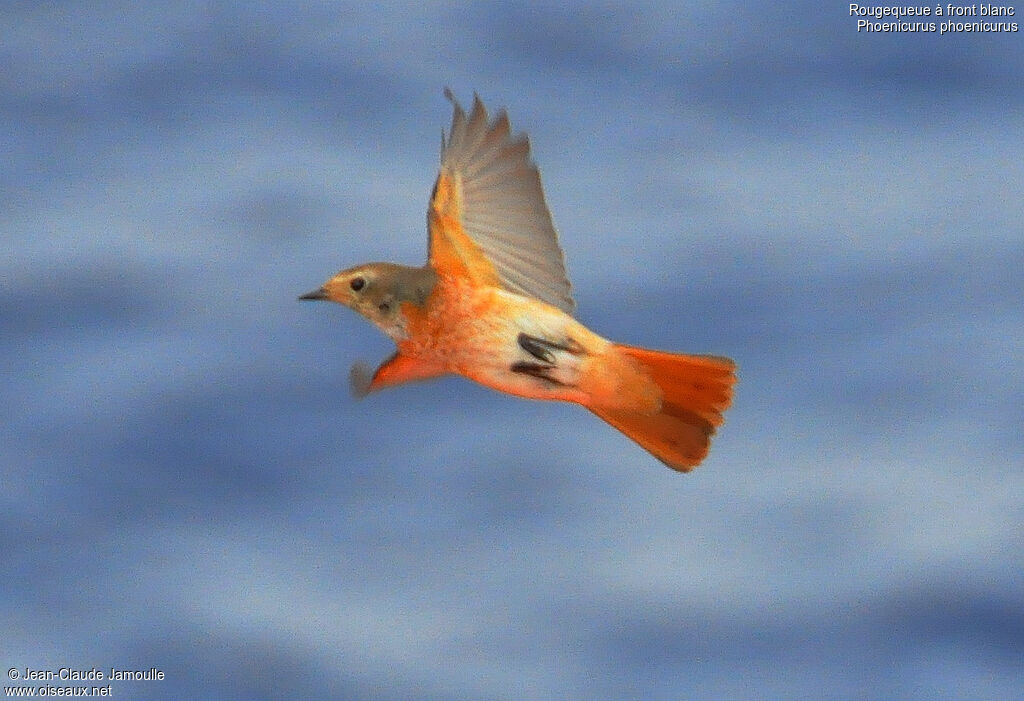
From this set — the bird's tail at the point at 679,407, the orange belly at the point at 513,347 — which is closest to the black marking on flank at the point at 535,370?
the orange belly at the point at 513,347

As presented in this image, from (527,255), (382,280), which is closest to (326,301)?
(382,280)

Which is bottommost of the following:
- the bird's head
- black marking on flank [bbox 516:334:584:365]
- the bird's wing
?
black marking on flank [bbox 516:334:584:365]

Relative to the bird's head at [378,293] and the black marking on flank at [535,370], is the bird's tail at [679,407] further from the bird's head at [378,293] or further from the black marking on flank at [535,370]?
the bird's head at [378,293]

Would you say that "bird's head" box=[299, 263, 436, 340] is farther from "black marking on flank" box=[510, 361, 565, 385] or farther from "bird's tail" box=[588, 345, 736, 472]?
"bird's tail" box=[588, 345, 736, 472]

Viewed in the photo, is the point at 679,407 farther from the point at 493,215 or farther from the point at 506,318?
the point at 493,215

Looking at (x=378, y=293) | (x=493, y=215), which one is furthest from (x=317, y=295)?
(x=493, y=215)

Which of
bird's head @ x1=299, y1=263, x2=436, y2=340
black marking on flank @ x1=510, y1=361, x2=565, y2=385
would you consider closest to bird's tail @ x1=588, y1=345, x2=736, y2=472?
black marking on flank @ x1=510, y1=361, x2=565, y2=385

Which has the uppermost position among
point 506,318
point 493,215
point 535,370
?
point 493,215
